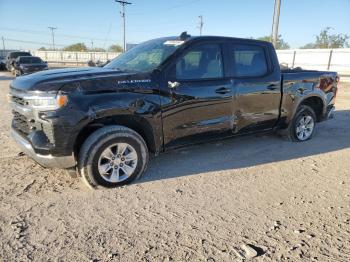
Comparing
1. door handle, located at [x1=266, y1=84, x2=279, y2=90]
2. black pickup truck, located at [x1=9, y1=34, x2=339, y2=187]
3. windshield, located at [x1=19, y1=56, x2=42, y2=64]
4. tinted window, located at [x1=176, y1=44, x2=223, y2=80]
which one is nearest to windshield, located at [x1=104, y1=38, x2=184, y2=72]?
black pickup truck, located at [x1=9, y1=34, x2=339, y2=187]

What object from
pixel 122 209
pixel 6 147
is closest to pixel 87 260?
pixel 122 209

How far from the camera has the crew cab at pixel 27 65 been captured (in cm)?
2258

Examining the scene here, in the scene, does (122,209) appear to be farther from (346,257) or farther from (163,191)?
(346,257)

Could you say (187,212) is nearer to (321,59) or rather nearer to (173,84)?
(173,84)

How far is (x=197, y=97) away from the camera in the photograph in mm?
4703

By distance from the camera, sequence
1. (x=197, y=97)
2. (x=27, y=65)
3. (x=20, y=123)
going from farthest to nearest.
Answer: (x=27, y=65) → (x=197, y=97) → (x=20, y=123)

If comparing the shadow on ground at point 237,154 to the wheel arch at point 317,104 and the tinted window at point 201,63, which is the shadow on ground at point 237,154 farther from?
the tinted window at point 201,63

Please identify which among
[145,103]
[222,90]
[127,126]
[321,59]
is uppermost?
[321,59]

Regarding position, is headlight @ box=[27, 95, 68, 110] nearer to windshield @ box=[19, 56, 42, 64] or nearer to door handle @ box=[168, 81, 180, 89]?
door handle @ box=[168, 81, 180, 89]

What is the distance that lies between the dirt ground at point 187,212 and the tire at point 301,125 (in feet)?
3.11

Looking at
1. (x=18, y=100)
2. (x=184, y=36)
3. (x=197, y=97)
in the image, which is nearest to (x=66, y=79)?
(x=18, y=100)

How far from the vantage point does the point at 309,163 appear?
538cm

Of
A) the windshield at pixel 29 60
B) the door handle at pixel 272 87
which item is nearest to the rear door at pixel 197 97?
the door handle at pixel 272 87

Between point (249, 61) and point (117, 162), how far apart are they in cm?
272
